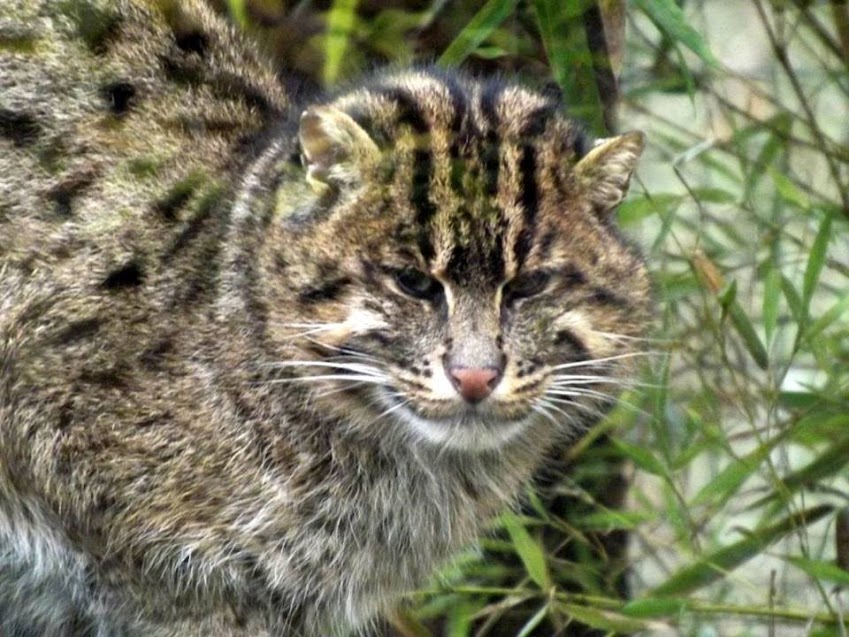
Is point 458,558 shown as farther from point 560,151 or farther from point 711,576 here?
point 560,151

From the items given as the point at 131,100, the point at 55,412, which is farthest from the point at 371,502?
the point at 131,100

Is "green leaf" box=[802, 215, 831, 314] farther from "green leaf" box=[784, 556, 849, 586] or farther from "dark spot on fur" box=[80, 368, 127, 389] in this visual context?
"dark spot on fur" box=[80, 368, 127, 389]

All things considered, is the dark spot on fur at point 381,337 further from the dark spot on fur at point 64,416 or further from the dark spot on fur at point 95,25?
the dark spot on fur at point 95,25

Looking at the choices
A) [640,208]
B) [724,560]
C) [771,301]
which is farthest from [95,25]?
[724,560]

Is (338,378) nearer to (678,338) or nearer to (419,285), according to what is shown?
(419,285)

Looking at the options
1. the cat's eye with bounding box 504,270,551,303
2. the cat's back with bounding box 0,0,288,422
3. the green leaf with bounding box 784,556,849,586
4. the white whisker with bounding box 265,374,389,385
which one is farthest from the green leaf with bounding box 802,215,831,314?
the cat's back with bounding box 0,0,288,422

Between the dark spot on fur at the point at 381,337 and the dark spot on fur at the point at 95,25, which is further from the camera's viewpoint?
the dark spot on fur at the point at 95,25

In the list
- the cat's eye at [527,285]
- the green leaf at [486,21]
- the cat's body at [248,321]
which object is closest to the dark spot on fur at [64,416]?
the cat's body at [248,321]
